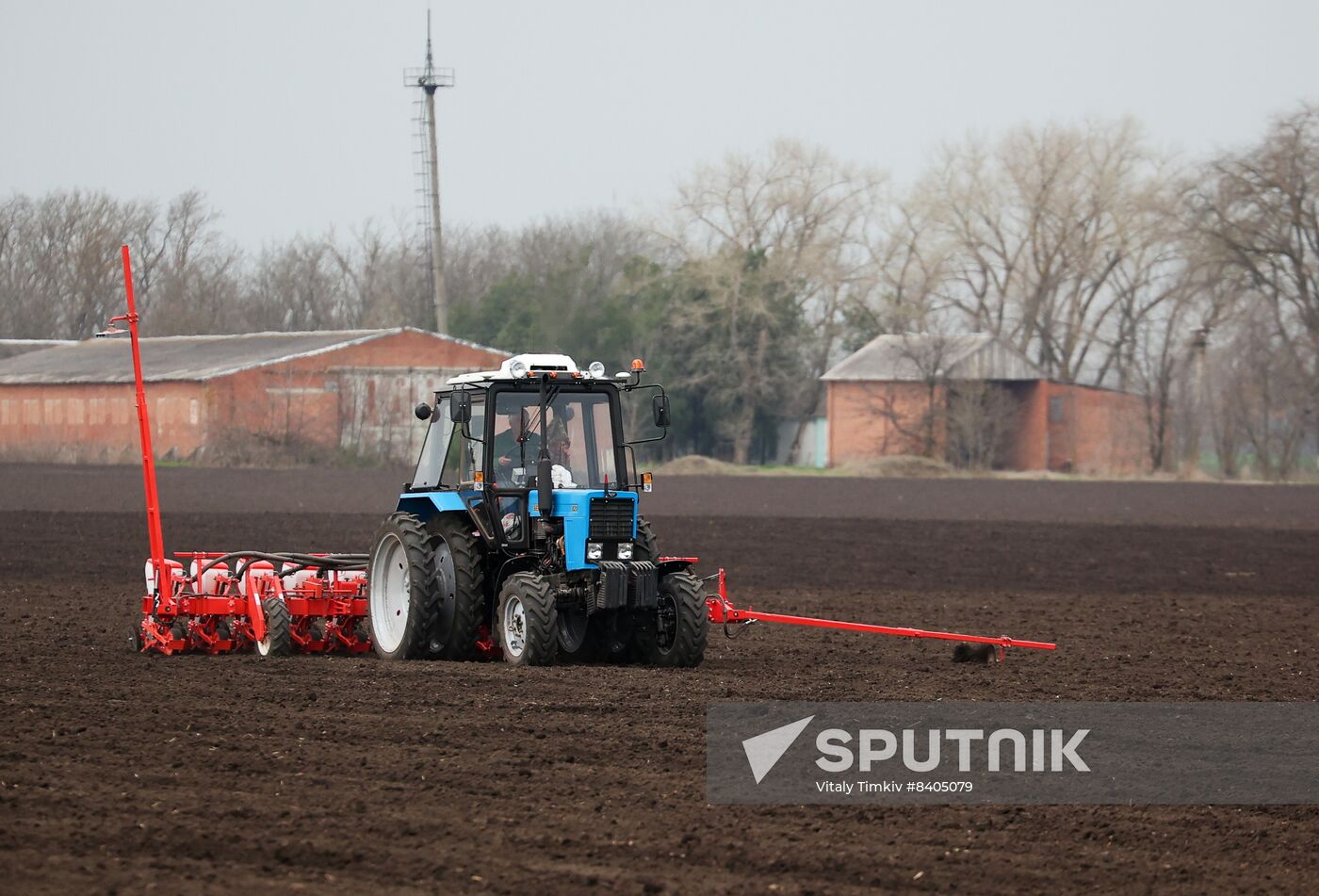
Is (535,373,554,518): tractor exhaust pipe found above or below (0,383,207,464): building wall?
below

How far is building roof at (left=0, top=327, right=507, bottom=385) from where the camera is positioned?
45.2 meters

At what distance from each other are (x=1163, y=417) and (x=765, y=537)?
119 ft

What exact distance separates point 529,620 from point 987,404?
51.3m

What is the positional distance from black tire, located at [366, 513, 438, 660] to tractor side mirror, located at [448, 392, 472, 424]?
87 centimetres

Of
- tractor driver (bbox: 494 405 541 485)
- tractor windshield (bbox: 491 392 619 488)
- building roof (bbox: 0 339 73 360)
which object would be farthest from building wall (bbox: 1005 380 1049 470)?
tractor driver (bbox: 494 405 541 485)

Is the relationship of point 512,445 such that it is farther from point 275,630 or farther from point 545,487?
point 275,630

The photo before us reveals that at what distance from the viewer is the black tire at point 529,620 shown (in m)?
11.2

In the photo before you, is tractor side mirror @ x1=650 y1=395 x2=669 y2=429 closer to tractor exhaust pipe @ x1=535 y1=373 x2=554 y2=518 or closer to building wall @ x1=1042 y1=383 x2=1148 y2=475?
tractor exhaust pipe @ x1=535 y1=373 x2=554 y2=518

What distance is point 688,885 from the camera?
19.7ft

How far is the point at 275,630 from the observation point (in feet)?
40.3

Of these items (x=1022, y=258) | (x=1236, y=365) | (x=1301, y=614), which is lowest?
(x=1301, y=614)

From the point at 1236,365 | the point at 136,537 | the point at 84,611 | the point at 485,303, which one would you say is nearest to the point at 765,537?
the point at 136,537

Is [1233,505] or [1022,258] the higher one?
[1022,258]

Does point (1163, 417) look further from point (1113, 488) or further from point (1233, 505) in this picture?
point (1233, 505)
